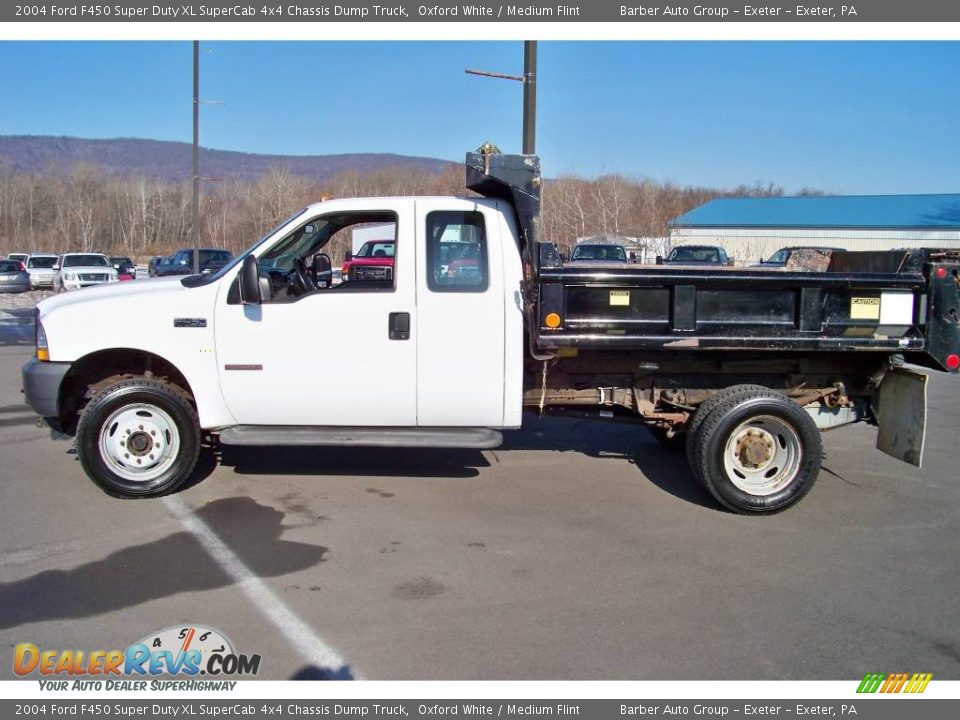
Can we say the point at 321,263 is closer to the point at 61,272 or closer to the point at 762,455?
the point at 762,455

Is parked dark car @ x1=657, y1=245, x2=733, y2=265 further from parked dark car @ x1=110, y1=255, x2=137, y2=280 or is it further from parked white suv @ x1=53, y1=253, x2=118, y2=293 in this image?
parked dark car @ x1=110, y1=255, x2=137, y2=280

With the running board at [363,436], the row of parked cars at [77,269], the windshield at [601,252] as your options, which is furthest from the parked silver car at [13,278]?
the running board at [363,436]

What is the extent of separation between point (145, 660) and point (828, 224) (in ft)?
188

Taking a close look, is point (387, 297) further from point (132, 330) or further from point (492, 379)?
point (132, 330)

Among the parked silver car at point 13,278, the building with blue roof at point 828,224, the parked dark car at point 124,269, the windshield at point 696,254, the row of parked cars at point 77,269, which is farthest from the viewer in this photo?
the building with blue roof at point 828,224

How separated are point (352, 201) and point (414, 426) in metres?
1.81

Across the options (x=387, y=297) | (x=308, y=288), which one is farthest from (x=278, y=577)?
(x=308, y=288)

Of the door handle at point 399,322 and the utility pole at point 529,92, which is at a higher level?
the utility pole at point 529,92

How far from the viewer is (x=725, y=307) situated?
6316 millimetres

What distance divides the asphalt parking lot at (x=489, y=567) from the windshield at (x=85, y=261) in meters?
29.6

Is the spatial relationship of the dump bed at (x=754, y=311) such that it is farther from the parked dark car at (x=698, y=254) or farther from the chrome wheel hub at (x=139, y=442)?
the parked dark car at (x=698, y=254)

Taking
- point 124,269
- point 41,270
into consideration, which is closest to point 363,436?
point 41,270

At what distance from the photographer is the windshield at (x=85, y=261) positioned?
34.7 m

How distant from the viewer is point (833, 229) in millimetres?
54750
